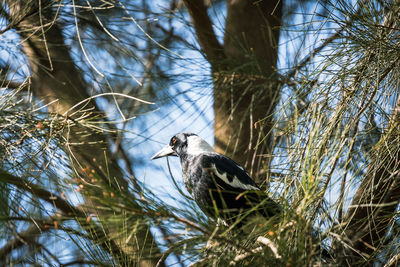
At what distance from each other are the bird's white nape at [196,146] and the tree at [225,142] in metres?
0.16

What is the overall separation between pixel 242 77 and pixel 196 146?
436 mm

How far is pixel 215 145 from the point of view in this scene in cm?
278

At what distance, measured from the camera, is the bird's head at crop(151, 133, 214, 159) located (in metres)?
2.54

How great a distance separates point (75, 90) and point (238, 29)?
39.2 inches

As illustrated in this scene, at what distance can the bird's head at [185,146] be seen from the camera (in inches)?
100.0

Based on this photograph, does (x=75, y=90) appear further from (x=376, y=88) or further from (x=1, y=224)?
(x=376, y=88)

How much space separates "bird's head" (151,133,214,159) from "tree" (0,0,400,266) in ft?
0.57

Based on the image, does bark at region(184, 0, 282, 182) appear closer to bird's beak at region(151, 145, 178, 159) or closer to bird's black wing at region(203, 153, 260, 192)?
bird's black wing at region(203, 153, 260, 192)

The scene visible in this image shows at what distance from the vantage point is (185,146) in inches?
104

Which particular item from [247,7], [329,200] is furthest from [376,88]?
[247,7]

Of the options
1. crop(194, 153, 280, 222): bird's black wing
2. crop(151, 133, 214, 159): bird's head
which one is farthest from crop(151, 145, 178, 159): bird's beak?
crop(194, 153, 280, 222): bird's black wing

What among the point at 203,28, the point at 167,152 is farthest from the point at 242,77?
the point at 167,152

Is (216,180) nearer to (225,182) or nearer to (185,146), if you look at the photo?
(225,182)

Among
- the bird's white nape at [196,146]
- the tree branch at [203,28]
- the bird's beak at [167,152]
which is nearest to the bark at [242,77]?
the tree branch at [203,28]
